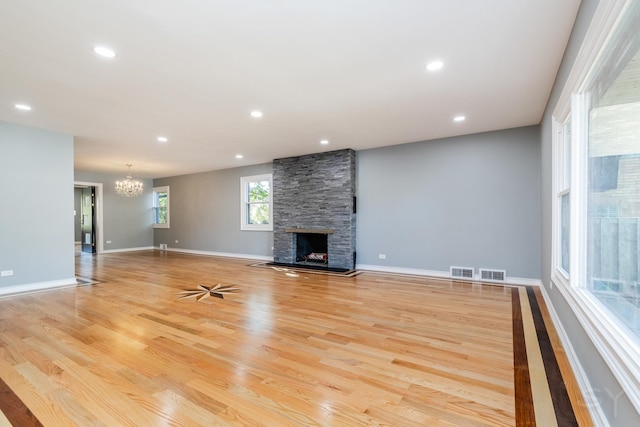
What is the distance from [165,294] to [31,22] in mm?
3431

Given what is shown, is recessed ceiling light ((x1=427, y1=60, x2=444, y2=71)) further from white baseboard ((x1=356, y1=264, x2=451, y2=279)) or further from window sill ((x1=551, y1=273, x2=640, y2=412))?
white baseboard ((x1=356, y1=264, x2=451, y2=279))

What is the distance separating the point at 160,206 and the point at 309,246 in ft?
21.3

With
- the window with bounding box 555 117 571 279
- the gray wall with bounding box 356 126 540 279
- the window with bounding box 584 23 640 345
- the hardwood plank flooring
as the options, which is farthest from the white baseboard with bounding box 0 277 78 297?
the window with bounding box 555 117 571 279

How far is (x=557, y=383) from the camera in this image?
6.55ft

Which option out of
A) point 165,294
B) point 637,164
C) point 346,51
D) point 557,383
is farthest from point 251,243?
point 637,164

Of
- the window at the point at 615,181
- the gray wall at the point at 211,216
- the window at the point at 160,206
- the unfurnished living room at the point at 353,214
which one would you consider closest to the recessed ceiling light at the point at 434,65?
the unfurnished living room at the point at 353,214

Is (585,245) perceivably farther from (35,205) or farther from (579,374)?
(35,205)

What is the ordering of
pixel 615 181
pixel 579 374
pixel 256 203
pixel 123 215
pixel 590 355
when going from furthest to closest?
pixel 123 215 < pixel 256 203 < pixel 579 374 < pixel 590 355 < pixel 615 181

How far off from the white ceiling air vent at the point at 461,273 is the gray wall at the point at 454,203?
3.6 inches

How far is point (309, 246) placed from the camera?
286 inches

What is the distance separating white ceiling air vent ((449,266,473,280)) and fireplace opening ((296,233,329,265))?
9.28 feet

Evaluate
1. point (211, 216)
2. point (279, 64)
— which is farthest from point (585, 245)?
point (211, 216)

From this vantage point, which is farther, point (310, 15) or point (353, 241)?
point (353, 241)

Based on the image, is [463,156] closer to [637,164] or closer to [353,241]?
[353,241]
